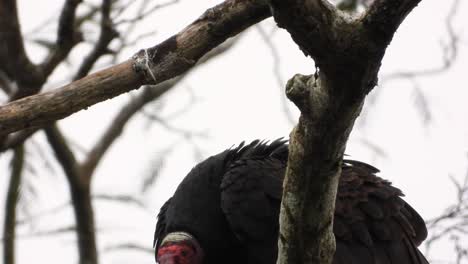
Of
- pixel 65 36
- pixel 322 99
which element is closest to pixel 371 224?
pixel 322 99

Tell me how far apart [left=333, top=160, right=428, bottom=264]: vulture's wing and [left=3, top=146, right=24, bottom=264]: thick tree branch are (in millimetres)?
2222

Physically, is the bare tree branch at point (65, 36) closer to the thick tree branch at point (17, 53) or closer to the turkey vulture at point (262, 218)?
the thick tree branch at point (17, 53)

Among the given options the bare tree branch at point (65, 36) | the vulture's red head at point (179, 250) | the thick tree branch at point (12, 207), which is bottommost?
the vulture's red head at point (179, 250)

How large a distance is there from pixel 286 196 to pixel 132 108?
356 centimetres

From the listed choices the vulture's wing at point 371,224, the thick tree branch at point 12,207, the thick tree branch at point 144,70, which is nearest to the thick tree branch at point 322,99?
the thick tree branch at point 144,70

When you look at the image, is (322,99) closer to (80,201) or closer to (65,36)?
(65,36)

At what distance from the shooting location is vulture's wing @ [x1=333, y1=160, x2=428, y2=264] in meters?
3.78

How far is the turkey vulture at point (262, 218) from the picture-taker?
383 centimetres

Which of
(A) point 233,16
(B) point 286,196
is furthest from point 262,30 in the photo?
(B) point 286,196

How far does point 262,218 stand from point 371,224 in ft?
1.70

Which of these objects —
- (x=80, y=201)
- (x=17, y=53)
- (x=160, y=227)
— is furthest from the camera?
(x=80, y=201)

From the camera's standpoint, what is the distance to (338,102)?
239cm

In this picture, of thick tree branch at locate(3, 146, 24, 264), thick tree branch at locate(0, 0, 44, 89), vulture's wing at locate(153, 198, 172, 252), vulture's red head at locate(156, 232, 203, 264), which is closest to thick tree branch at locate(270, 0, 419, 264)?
vulture's red head at locate(156, 232, 203, 264)

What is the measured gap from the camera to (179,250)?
13.1 ft
